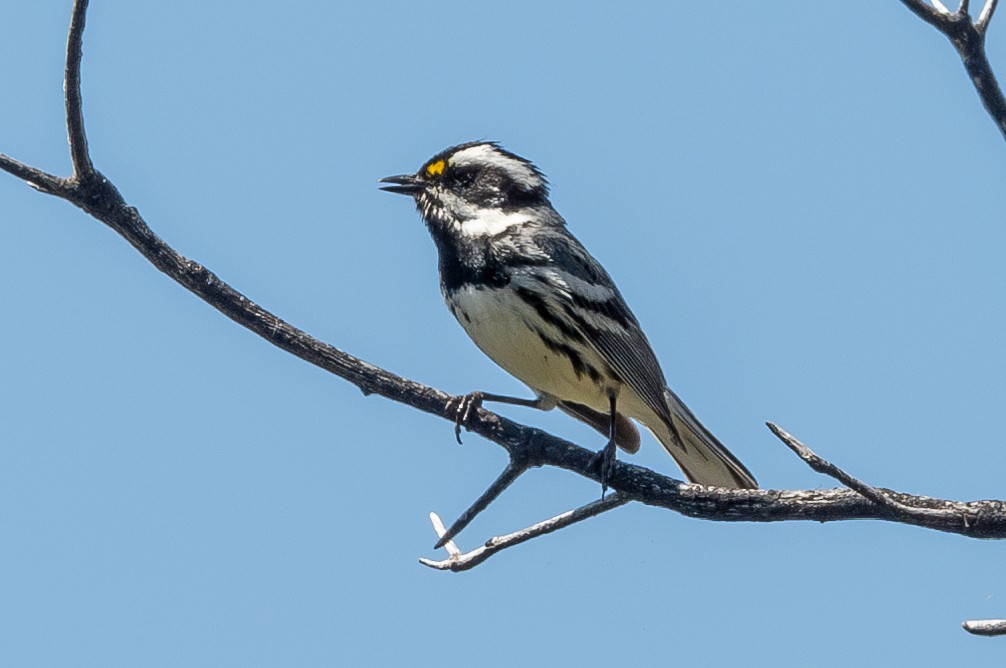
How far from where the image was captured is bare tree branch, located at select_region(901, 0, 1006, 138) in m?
3.92

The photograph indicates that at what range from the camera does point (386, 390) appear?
16.5 ft

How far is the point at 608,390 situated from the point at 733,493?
78.0 inches

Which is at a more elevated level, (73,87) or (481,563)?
(73,87)

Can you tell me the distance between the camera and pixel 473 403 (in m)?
5.63

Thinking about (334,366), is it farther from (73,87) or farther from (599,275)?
(599,275)

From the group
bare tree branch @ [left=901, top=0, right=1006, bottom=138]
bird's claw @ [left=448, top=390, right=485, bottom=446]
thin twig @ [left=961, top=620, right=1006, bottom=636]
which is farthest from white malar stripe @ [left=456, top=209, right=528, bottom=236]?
thin twig @ [left=961, top=620, right=1006, bottom=636]

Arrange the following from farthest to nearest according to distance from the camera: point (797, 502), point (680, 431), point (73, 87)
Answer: point (680, 431)
point (797, 502)
point (73, 87)

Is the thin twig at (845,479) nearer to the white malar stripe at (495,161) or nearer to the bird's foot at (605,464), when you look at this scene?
the bird's foot at (605,464)

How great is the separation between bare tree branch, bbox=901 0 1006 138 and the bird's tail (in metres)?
3.13

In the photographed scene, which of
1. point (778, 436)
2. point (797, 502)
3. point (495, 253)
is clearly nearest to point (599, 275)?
point (495, 253)

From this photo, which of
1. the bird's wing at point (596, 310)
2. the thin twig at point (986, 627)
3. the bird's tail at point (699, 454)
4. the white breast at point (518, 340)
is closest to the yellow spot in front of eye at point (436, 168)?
the bird's wing at point (596, 310)

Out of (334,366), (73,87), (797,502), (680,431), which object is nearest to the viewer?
(73,87)

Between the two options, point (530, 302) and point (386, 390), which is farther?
point (530, 302)

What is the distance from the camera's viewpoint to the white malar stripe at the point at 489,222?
261 inches
